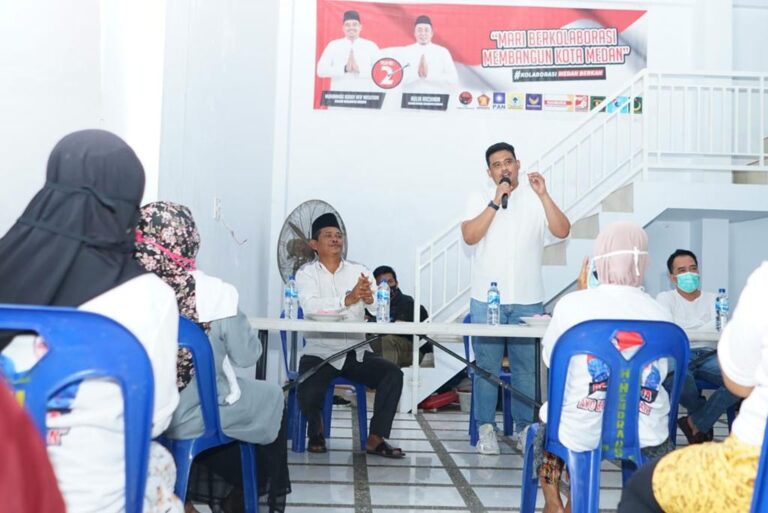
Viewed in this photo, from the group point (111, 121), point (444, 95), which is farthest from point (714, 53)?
point (111, 121)

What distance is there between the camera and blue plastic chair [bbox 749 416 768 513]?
3.63ft

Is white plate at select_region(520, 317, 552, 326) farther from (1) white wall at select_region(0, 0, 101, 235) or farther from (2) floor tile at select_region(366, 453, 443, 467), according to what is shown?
(1) white wall at select_region(0, 0, 101, 235)

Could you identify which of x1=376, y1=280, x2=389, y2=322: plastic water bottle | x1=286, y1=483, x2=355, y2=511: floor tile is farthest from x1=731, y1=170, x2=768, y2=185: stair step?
x1=286, y1=483, x2=355, y2=511: floor tile

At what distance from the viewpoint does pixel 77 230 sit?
119 cm

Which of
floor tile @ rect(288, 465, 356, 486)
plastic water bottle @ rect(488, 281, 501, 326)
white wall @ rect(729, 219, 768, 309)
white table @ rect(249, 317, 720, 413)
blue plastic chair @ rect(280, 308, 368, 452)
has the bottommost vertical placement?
floor tile @ rect(288, 465, 356, 486)

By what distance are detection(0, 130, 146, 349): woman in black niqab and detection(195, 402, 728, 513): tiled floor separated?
5.15ft

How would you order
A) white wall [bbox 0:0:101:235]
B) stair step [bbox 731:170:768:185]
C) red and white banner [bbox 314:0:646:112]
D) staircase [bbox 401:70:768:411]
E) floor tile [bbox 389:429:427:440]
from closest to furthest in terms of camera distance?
white wall [bbox 0:0:101:235] < floor tile [bbox 389:429:427:440] < staircase [bbox 401:70:768:411] < stair step [bbox 731:170:768:185] < red and white banner [bbox 314:0:646:112]

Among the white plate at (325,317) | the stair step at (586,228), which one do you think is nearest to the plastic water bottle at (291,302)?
the white plate at (325,317)

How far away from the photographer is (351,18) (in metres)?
6.01

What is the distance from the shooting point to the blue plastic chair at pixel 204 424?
1.75 metres

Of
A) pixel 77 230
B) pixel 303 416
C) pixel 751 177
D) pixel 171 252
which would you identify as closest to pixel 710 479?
pixel 77 230

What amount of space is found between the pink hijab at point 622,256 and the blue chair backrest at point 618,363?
0.79ft

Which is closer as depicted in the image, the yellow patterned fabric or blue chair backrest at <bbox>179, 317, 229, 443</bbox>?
the yellow patterned fabric

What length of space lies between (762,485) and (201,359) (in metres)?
1.18
